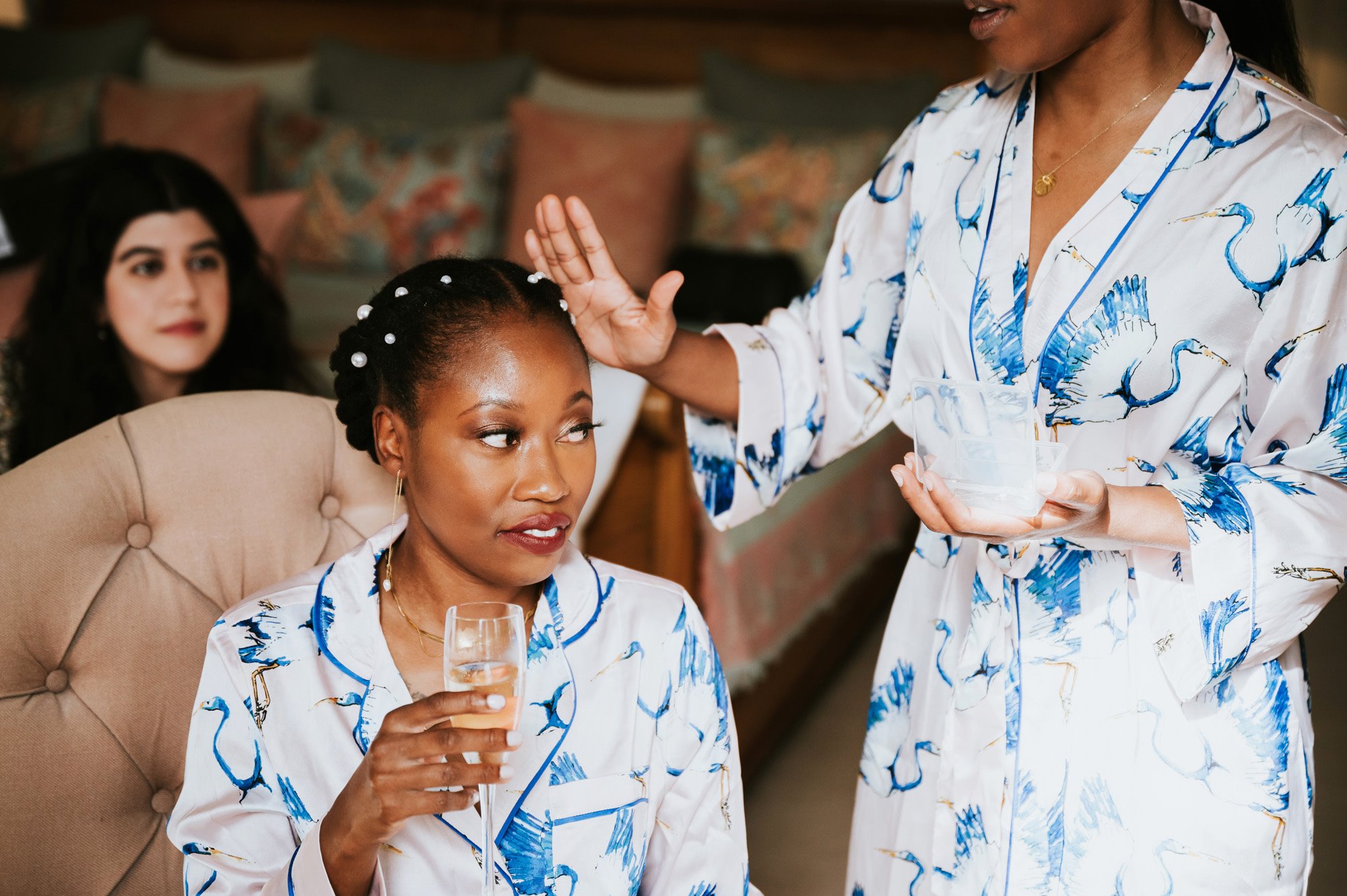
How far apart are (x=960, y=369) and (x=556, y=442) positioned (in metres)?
0.46

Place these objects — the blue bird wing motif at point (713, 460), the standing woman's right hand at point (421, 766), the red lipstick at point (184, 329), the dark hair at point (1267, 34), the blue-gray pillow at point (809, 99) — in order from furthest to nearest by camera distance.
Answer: the blue-gray pillow at point (809, 99) < the red lipstick at point (184, 329) < the blue bird wing motif at point (713, 460) < the dark hair at point (1267, 34) < the standing woman's right hand at point (421, 766)

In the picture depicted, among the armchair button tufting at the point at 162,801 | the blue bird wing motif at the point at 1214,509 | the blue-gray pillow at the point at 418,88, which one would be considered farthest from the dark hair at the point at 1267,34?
the blue-gray pillow at the point at 418,88

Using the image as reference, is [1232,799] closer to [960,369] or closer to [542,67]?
[960,369]

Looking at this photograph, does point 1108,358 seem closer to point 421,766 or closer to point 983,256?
point 983,256

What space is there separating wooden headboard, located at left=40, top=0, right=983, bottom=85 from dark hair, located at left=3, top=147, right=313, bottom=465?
2.31 meters

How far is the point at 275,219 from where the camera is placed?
9.70 ft

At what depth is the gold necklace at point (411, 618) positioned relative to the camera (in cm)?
127

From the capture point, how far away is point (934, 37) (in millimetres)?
3939

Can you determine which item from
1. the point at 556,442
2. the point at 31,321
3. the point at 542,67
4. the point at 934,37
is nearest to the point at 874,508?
the point at 934,37

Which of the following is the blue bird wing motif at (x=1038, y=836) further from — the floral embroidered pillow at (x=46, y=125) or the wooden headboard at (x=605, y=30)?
the floral embroidered pillow at (x=46, y=125)

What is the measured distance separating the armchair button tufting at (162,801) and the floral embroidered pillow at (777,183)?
2.49 meters

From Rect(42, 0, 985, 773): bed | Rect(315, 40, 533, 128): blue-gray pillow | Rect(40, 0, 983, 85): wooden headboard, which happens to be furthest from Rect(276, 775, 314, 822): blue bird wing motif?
Rect(40, 0, 983, 85): wooden headboard

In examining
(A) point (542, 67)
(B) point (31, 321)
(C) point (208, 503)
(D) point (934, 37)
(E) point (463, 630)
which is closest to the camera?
(E) point (463, 630)

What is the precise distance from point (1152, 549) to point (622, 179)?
2.64 meters
